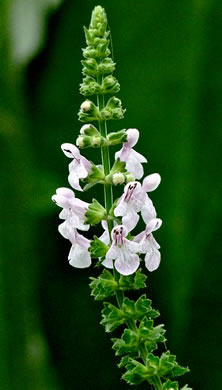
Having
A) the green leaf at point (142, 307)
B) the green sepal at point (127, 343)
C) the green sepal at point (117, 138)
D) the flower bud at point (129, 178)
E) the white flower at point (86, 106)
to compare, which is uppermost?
the white flower at point (86, 106)

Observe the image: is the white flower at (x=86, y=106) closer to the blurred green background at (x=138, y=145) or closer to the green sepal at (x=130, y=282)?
the green sepal at (x=130, y=282)

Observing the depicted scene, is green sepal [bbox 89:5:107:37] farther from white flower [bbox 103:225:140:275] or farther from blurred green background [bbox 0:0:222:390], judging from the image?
blurred green background [bbox 0:0:222:390]

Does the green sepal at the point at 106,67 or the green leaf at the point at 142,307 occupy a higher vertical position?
the green sepal at the point at 106,67

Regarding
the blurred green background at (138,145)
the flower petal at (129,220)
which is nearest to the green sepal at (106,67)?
the flower petal at (129,220)

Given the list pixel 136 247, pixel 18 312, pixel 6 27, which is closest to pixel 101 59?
pixel 136 247

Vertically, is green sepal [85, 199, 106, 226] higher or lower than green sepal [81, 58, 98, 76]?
lower

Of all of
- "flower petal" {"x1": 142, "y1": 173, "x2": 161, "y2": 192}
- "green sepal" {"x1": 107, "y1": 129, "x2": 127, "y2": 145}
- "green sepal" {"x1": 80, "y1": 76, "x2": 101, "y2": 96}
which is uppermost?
"green sepal" {"x1": 80, "y1": 76, "x2": 101, "y2": 96}

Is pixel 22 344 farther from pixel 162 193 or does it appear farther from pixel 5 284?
pixel 162 193

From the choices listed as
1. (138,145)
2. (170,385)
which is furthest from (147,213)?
(138,145)

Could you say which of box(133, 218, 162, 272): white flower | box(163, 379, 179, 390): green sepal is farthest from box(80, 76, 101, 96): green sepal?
box(163, 379, 179, 390): green sepal
